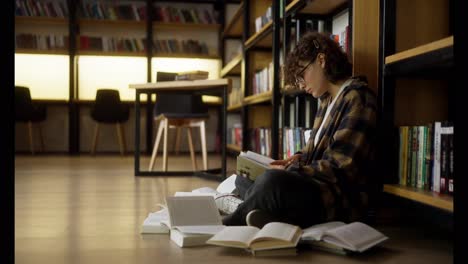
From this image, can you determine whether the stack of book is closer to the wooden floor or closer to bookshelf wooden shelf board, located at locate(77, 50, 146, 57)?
the wooden floor

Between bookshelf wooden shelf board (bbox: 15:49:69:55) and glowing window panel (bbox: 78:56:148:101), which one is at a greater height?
bookshelf wooden shelf board (bbox: 15:49:69:55)

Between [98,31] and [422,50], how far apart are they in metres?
5.67

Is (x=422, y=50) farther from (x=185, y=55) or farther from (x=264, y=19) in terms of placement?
(x=185, y=55)

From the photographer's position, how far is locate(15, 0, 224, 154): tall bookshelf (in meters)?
6.46

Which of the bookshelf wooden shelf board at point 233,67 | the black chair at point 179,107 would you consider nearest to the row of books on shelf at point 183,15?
the bookshelf wooden shelf board at point 233,67

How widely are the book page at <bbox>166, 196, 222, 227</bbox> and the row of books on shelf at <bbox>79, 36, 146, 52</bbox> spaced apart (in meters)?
5.13

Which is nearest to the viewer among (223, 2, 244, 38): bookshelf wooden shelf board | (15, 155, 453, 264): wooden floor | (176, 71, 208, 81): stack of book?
(15, 155, 453, 264): wooden floor

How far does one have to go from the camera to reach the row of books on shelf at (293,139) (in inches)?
117

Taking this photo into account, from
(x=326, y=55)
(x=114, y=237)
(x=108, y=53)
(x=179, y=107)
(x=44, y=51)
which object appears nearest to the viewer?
(x=114, y=237)

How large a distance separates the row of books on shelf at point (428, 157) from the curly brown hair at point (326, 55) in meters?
0.29

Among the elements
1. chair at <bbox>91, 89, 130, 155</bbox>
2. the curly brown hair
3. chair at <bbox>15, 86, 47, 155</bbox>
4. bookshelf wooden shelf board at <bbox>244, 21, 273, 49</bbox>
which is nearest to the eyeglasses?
the curly brown hair

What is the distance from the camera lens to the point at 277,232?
1.48m

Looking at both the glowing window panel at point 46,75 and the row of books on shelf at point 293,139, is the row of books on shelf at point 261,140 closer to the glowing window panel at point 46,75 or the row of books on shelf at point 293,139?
the row of books on shelf at point 293,139

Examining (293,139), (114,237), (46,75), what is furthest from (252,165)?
(46,75)
